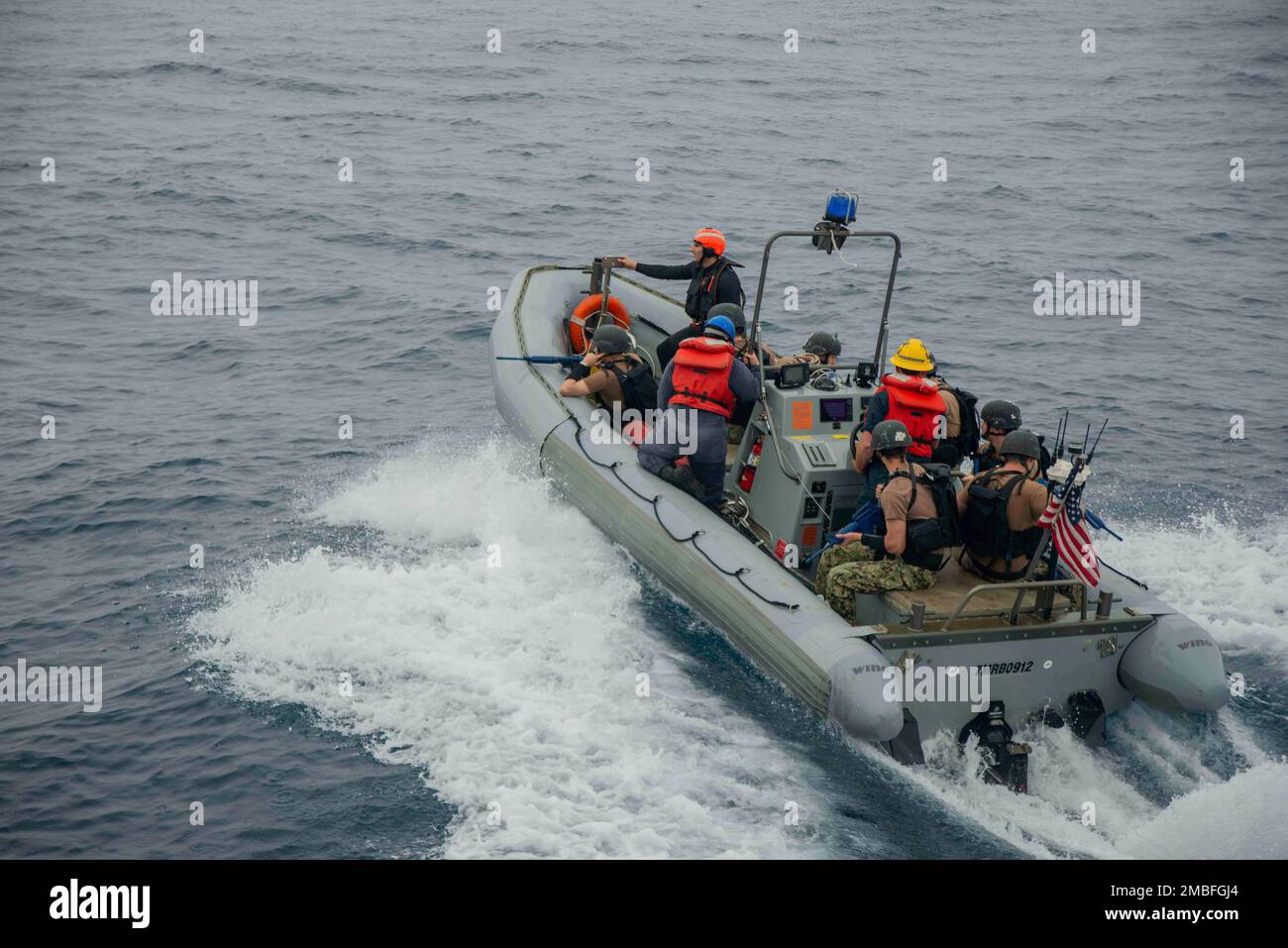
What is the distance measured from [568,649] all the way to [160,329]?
338 inches

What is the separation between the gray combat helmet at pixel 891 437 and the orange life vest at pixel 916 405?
1.64 ft

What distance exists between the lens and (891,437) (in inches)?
308

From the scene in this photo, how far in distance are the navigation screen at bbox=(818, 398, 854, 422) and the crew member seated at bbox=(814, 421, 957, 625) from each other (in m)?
0.96

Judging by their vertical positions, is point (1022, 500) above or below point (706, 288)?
below

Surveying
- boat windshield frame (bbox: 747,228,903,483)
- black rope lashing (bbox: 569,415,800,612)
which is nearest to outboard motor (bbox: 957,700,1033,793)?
black rope lashing (bbox: 569,415,800,612)

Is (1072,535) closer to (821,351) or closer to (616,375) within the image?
(821,351)

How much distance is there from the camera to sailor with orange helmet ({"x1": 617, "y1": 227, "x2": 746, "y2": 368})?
10.6 meters

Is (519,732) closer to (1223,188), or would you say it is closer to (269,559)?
(269,559)

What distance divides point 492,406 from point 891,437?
6514 millimetres

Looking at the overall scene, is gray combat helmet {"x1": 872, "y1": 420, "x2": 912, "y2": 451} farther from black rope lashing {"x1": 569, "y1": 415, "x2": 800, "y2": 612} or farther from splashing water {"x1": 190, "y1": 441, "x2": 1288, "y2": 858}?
splashing water {"x1": 190, "y1": 441, "x2": 1288, "y2": 858}

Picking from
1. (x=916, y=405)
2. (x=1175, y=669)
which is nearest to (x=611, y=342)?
(x=916, y=405)

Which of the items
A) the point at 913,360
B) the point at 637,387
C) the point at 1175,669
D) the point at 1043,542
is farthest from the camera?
the point at 637,387

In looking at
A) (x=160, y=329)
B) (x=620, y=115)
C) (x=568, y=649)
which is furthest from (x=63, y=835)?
(x=620, y=115)

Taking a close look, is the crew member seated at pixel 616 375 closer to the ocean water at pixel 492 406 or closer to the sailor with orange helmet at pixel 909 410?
the ocean water at pixel 492 406
